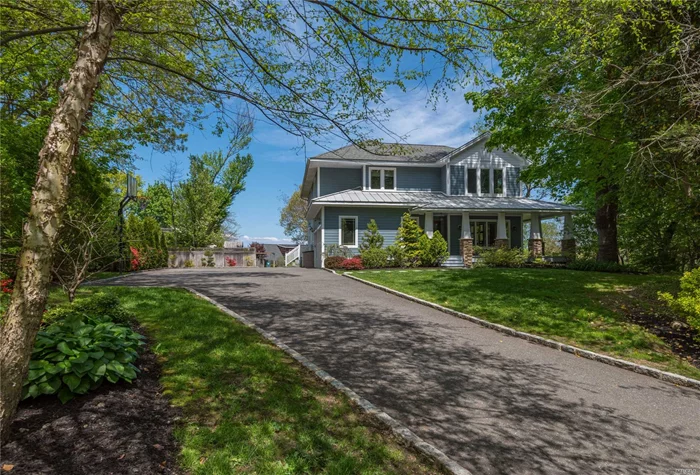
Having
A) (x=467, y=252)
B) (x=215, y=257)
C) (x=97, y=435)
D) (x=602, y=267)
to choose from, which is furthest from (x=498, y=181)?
(x=97, y=435)

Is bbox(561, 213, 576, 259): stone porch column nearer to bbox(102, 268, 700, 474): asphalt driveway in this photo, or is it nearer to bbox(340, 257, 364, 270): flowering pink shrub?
bbox(340, 257, 364, 270): flowering pink shrub

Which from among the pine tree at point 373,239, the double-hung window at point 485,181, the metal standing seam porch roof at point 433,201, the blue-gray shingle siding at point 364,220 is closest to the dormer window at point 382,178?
the metal standing seam porch roof at point 433,201

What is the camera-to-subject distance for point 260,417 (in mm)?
3266

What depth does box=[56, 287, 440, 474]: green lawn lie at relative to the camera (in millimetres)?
2717

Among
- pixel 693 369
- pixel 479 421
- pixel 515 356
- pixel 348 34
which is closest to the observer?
pixel 479 421

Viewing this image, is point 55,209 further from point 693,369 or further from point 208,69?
point 693,369

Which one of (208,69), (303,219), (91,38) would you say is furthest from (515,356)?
(303,219)

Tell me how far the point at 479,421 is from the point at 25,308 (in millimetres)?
3925

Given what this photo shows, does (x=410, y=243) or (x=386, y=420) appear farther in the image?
(x=410, y=243)

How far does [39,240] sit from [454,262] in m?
19.5

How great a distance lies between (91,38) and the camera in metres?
2.90

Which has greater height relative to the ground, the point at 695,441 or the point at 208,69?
A: the point at 208,69

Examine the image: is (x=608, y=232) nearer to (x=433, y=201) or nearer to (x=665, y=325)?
(x=433, y=201)

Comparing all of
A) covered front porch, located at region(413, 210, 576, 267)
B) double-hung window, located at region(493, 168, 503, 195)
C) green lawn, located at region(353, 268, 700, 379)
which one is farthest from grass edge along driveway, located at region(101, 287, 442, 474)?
double-hung window, located at region(493, 168, 503, 195)
